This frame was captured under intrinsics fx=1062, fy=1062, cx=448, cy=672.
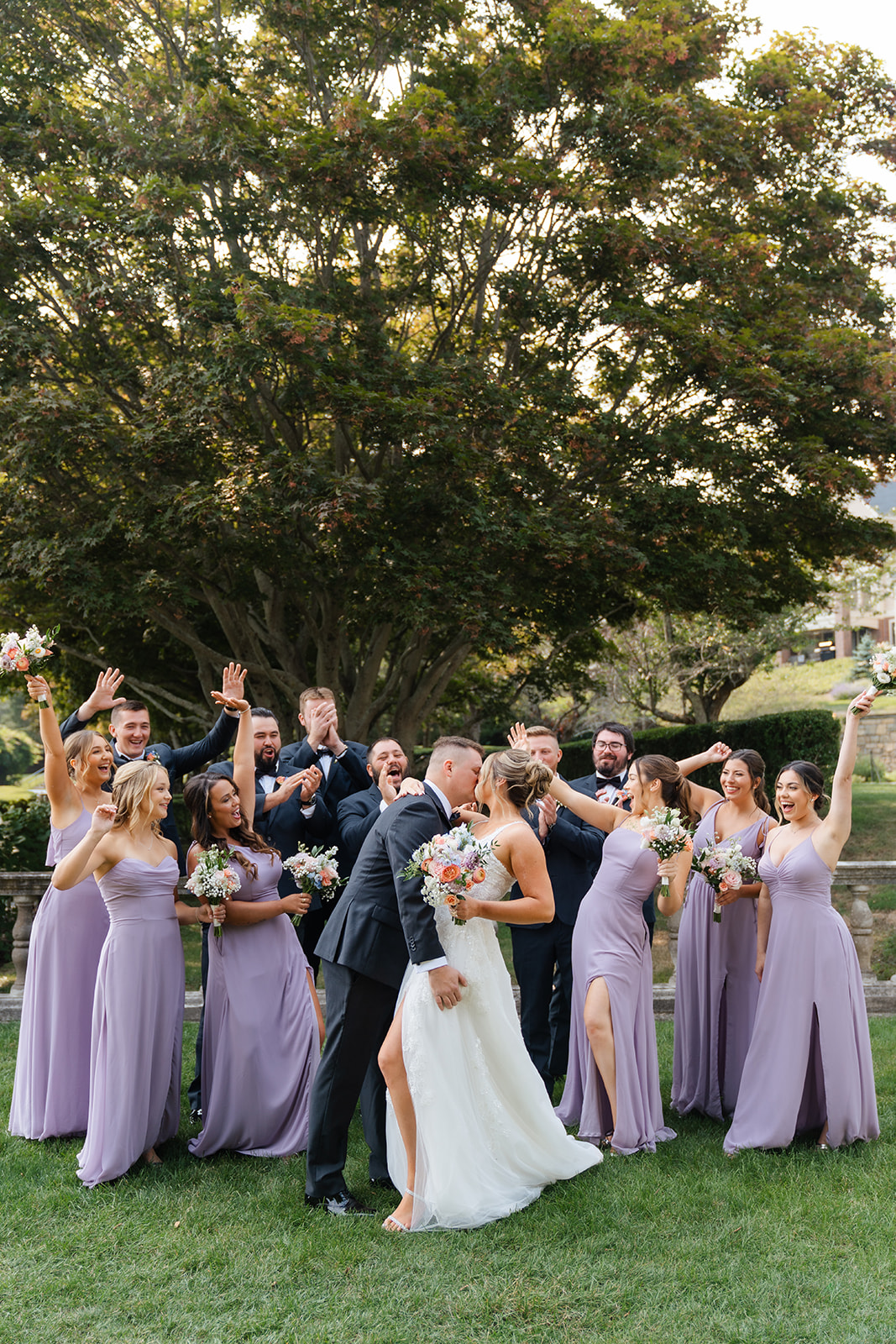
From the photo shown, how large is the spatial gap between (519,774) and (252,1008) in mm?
1965

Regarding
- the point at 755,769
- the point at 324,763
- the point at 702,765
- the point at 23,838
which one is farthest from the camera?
the point at 23,838

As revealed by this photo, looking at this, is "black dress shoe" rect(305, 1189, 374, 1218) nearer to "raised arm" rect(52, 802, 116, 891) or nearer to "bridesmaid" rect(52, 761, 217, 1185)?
"bridesmaid" rect(52, 761, 217, 1185)

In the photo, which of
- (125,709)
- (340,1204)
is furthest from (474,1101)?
(125,709)

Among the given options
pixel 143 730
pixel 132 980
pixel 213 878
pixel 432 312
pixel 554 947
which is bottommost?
pixel 554 947

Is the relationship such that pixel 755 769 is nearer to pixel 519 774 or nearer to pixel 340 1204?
pixel 519 774

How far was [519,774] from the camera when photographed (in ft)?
16.0

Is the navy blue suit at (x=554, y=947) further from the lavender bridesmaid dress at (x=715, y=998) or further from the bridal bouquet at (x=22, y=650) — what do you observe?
the bridal bouquet at (x=22, y=650)

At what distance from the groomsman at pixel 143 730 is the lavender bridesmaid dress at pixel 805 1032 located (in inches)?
127

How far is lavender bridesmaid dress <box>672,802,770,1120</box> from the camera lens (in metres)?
6.04

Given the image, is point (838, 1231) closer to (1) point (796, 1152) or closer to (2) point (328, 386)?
(1) point (796, 1152)

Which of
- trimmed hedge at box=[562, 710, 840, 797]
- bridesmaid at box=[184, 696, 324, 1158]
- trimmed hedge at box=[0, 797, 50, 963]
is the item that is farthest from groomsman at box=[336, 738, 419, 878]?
trimmed hedge at box=[562, 710, 840, 797]

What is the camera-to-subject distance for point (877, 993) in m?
8.21

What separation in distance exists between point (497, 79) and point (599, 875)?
10.2m

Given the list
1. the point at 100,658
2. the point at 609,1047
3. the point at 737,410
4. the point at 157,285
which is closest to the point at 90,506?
the point at 157,285
